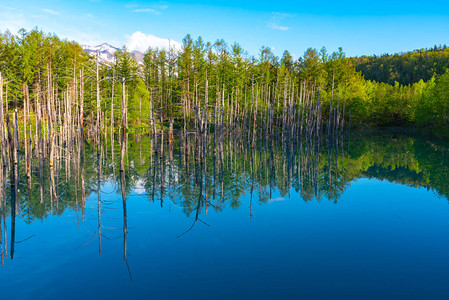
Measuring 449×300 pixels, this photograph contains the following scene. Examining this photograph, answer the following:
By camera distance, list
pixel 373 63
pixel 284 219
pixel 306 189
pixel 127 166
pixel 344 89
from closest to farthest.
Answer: pixel 284 219, pixel 306 189, pixel 127 166, pixel 344 89, pixel 373 63

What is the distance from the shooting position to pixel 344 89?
186 feet

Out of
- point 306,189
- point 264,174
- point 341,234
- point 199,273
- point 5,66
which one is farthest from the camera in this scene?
point 5,66

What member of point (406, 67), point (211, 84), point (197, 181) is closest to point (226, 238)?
point (197, 181)

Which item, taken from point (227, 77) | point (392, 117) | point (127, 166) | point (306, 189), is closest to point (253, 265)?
point (306, 189)

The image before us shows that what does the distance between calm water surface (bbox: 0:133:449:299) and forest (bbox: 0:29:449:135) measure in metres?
21.4

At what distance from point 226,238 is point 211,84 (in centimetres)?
4167

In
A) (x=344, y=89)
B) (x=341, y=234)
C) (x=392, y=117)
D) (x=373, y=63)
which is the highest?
(x=373, y=63)

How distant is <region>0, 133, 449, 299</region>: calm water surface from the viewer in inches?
277

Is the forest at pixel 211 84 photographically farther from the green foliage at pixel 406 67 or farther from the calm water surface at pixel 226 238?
the green foliage at pixel 406 67

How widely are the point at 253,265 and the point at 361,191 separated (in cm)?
1074

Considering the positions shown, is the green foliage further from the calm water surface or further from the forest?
the calm water surface

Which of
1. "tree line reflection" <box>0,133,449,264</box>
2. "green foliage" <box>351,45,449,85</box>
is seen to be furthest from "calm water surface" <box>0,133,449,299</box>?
"green foliage" <box>351,45,449,85</box>

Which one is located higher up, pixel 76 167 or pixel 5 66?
pixel 5 66

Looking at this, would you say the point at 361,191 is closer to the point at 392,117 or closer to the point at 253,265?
the point at 253,265
